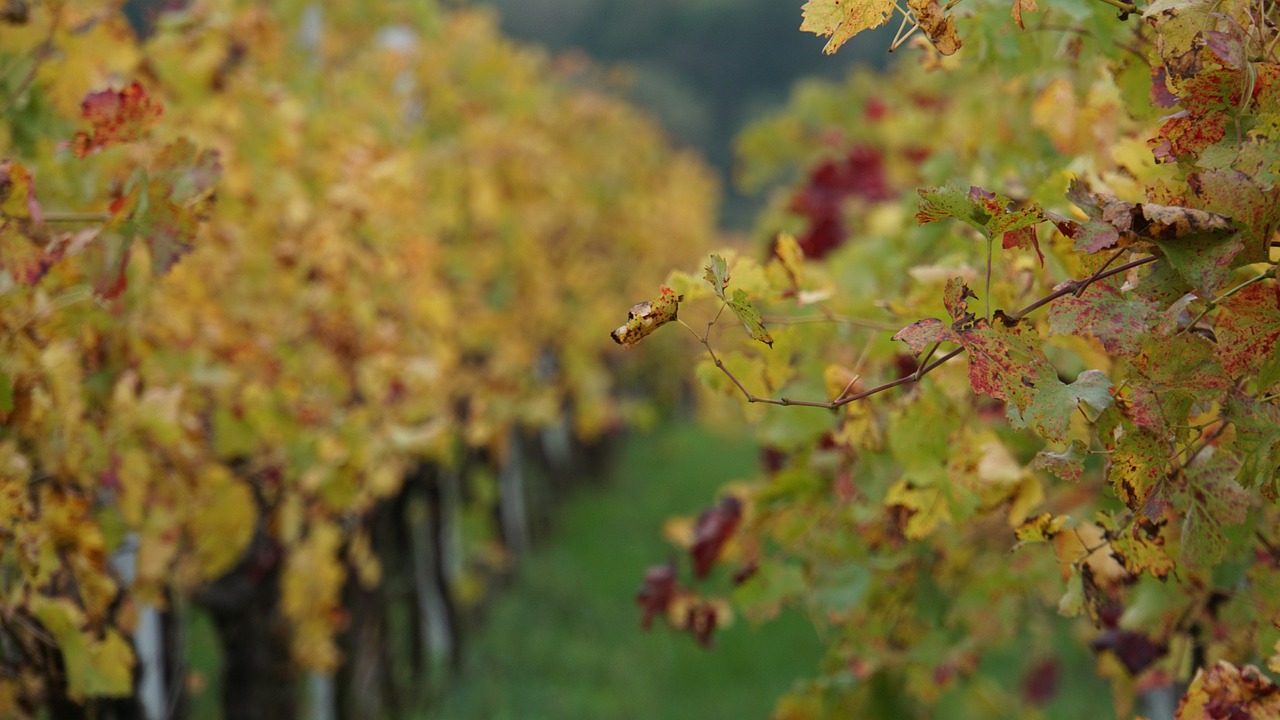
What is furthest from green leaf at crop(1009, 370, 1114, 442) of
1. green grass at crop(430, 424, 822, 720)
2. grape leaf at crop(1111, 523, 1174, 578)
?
green grass at crop(430, 424, 822, 720)

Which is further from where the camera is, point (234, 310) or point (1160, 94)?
point (234, 310)

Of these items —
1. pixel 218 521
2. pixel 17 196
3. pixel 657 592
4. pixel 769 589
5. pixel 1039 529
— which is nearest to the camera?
pixel 1039 529

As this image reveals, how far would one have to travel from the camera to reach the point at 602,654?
7344 mm

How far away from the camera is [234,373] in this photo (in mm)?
3092

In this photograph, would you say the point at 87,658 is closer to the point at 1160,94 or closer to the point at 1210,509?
the point at 1210,509

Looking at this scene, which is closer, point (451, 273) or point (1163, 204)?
point (1163, 204)

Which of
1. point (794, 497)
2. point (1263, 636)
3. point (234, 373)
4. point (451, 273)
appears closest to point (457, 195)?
point (451, 273)

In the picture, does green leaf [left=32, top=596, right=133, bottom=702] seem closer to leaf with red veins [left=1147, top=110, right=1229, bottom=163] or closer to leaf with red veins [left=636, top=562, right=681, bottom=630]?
leaf with red veins [left=636, top=562, right=681, bottom=630]

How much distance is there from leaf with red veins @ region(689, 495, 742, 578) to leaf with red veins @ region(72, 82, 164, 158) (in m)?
1.25

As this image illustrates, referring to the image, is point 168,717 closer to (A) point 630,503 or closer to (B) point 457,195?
(B) point 457,195

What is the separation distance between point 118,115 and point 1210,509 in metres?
1.55

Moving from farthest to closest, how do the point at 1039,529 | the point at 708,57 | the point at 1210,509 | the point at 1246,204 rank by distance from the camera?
the point at 708,57 < the point at 1039,529 < the point at 1210,509 < the point at 1246,204

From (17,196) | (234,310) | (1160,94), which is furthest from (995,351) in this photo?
(234,310)

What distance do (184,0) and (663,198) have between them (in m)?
11.7
